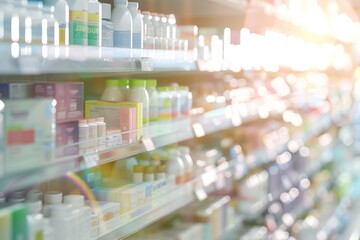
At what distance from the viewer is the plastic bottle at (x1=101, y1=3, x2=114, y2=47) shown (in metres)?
1.88

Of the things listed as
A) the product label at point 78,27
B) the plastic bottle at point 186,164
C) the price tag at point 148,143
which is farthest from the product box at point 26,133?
the plastic bottle at point 186,164

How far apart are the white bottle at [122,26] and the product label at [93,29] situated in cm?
18

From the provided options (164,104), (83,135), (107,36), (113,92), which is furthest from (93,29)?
(164,104)

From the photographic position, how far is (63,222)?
163 centimetres

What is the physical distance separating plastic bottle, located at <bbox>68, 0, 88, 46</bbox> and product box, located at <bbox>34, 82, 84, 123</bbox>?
0.44ft

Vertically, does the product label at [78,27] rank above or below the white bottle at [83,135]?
above

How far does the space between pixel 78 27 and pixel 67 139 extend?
0.33 m

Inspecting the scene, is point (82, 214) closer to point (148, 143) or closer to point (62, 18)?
point (148, 143)

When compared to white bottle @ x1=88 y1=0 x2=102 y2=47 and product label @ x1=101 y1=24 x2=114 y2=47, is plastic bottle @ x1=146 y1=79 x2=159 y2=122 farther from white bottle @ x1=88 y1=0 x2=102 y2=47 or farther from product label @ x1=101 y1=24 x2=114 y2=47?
white bottle @ x1=88 y1=0 x2=102 y2=47

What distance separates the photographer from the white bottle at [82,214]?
5.60ft

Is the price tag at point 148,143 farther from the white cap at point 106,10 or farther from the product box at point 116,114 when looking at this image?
the white cap at point 106,10

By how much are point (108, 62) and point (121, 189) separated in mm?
542

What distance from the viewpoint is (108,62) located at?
1.77 meters

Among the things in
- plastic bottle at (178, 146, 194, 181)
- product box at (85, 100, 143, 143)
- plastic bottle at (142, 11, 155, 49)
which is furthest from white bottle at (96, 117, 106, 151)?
plastic bottle at (178, 146, 194, 181)
